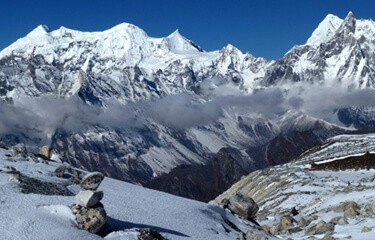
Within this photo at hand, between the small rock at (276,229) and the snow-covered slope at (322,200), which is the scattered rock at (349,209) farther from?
the small rock at (276,229)

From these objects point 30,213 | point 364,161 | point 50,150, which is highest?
point 364,161

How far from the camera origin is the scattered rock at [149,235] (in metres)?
31.8

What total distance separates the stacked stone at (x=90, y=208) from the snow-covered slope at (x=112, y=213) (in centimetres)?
43

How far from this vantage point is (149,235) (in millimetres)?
32031

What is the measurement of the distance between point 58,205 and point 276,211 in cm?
4516

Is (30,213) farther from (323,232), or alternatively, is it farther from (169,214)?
Answer: (323,232)

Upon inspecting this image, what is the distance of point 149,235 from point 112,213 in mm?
4207

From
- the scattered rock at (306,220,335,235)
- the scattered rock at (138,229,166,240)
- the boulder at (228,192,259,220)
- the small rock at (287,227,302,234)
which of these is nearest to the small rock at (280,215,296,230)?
the small rock at (287,227,302,234)

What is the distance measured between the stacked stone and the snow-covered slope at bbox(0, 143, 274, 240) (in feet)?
1.41

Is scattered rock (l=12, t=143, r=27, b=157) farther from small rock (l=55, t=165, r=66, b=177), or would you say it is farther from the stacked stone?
the stacked stone

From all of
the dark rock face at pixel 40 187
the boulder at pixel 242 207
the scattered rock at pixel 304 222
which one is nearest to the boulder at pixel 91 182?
the dark rock face at pixel 40 187

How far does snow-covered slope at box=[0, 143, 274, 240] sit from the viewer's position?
3016cm

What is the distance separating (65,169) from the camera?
46000 mm

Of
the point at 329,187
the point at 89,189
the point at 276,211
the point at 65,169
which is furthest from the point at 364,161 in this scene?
the point at 89,189
